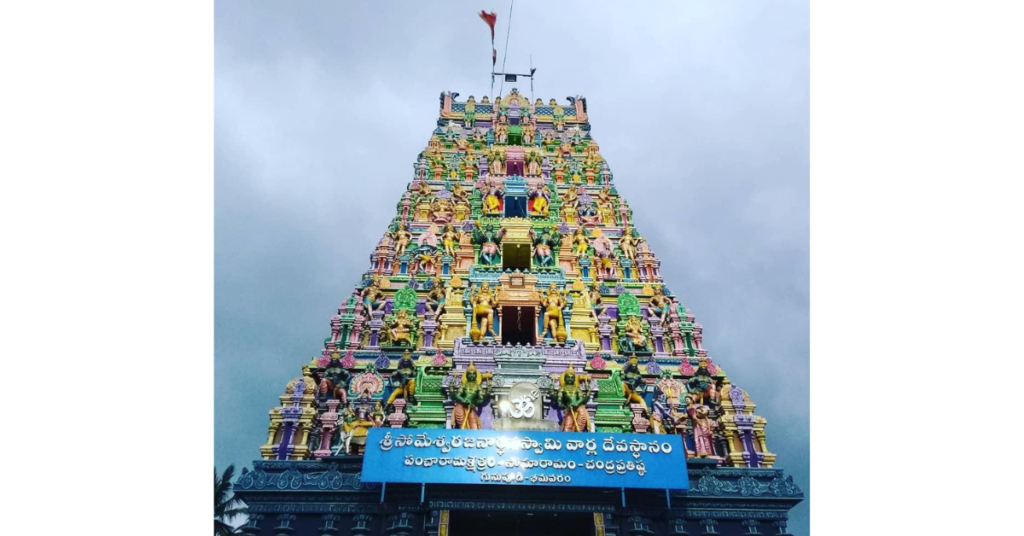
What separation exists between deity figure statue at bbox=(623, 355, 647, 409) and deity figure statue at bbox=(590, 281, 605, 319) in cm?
190

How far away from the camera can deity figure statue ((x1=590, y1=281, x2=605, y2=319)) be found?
16266mm

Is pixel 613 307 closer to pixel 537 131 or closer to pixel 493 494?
pixel 493 494

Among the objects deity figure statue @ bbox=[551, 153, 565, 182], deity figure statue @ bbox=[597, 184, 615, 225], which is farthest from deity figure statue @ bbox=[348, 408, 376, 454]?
deity figure statue @ bbox=[551, 153, 565, 182]

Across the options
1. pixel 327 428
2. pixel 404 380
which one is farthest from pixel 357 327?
pixel 327 428

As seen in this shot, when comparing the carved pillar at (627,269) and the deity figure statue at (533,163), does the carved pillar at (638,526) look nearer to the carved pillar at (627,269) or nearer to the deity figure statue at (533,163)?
the carved pillar at (627,269)

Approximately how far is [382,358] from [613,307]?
6.70m

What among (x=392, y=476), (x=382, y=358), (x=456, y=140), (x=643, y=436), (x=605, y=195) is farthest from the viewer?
(x=456, y=140)

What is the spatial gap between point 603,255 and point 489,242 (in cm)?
367

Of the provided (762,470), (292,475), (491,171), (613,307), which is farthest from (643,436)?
(491,171)

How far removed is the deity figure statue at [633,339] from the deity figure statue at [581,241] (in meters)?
3.00

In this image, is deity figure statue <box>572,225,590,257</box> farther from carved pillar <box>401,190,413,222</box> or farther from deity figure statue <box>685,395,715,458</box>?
deity figure statue <box>685,395,715,458</box>

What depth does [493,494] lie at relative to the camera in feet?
39.0

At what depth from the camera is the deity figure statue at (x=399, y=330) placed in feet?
49.9

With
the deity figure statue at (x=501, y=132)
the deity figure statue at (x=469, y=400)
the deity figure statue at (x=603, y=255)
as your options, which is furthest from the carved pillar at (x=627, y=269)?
the deity figure statue at (x=501, y=132)
